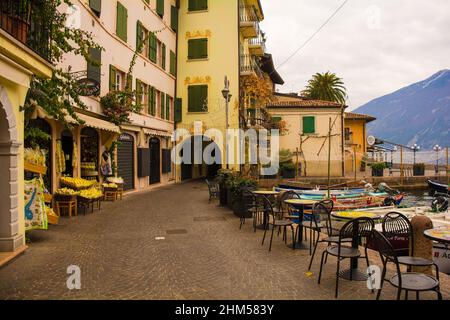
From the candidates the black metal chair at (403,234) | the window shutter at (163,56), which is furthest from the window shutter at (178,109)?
the black metal chair at (403,234)

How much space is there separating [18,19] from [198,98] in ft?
58.8

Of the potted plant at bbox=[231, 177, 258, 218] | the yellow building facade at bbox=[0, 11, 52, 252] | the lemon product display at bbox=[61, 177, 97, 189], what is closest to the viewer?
the yellow building facade at bbox=[0, 11, 52, 252]

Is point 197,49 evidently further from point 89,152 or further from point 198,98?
point 89,152

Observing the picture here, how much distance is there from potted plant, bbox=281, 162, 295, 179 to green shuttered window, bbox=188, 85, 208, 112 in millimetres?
6611

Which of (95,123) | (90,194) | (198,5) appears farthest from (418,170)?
(90,194)

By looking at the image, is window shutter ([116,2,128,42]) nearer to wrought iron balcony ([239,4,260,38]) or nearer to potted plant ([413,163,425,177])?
wrought iron balcony ([239,4,260,38])

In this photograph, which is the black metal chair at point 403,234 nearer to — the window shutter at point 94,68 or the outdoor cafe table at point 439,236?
the outdoor cafe table at point 439,236

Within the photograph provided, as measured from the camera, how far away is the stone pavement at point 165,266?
4.86 metres

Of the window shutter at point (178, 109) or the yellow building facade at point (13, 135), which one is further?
the window shutter at point (178, 109)

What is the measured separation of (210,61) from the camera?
24.3 meters

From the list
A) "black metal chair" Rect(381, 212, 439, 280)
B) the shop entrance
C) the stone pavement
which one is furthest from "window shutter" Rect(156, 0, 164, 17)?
"black metal chair" Rect(381, 212, 439, 280)

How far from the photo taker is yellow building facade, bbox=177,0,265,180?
2403cm

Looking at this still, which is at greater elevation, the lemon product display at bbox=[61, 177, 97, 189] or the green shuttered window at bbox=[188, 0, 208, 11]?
the green shuttered window at bbox=[188, 0, 208, 11]
